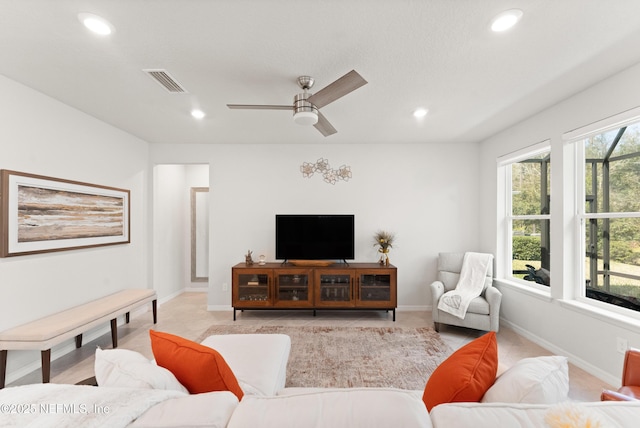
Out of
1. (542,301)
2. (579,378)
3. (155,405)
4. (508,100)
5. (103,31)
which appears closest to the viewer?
(155,405)

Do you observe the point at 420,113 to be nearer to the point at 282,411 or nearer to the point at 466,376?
the point at 466,376

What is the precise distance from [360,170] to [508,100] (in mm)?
2176

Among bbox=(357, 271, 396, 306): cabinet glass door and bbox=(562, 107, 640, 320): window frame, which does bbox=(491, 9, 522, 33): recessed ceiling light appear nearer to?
bbox=(562, 107, 640, 320): window frame

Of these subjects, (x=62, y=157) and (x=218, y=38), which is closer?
(x=218, y=38)

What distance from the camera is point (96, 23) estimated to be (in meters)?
1.82

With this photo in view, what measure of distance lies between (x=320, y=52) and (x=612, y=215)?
9.30 feet

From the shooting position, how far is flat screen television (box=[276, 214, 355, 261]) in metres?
4.54

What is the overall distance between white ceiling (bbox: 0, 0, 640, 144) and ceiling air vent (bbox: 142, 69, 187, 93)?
0.07 m

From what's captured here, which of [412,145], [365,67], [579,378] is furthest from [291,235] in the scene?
[579,378]

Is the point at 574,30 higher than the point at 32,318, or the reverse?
the point at 574,30

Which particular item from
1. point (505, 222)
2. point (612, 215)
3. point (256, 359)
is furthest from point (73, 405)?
point (505, 222)

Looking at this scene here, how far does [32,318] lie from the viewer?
279 centimetres

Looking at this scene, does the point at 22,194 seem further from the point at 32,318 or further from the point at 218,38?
the point at 218,38

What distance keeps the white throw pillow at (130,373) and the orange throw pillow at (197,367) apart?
0.05 meters
